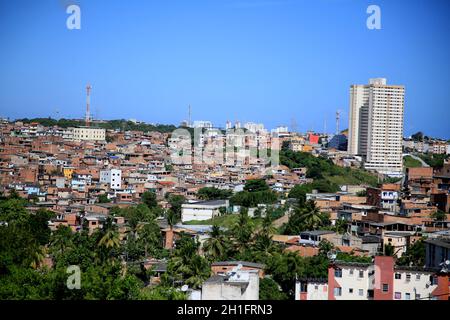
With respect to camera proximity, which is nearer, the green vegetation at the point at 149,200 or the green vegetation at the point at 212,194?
the green vegetation at the point at 149,200

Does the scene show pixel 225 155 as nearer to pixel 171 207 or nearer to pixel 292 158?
pixel 292 158

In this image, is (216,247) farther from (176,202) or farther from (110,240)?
(176,202)

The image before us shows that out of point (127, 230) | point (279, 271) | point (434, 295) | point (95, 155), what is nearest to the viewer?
point (434, 295)

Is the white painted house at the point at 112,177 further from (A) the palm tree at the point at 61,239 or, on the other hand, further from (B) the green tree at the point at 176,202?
(A) the palm tree at the point at 61,239

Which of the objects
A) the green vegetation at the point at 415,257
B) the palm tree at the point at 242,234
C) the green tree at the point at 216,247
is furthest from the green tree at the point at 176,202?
the green vegetation at the point at 415,257

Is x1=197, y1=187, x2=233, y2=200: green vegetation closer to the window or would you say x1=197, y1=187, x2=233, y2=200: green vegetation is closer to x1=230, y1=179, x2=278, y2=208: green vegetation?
x1=230, y1=179, x2=278, y2=208: green vegetation
